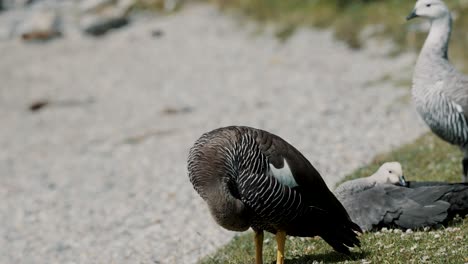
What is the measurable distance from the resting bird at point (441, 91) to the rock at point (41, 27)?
29.0m

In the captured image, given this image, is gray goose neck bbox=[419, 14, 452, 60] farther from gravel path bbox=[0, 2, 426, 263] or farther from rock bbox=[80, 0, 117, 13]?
rock bbox=[80, 0, 117, 13]

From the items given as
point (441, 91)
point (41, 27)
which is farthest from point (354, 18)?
point (441, 91)

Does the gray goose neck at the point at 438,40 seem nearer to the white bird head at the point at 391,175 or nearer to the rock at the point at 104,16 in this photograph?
the white bird head at the point at 391,175

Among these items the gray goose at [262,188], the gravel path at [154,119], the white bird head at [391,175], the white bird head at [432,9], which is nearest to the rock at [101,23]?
the gravel path at [154,119]

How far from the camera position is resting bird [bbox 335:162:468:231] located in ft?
30.7

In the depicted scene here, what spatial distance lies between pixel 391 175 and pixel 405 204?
2.11ft

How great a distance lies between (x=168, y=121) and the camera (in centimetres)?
2378

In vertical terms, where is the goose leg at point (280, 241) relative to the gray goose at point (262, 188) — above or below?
below

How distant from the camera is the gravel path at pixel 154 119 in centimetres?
1400

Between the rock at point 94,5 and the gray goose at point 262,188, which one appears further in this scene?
the rock at point 94,5

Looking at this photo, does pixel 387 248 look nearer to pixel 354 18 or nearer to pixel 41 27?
pixel 354 18

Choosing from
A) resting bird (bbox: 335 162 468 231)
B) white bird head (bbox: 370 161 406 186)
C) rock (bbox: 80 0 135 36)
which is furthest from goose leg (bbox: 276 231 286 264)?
rock (bbox: 80 0 135 36)

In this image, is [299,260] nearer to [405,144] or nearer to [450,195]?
[450,195]

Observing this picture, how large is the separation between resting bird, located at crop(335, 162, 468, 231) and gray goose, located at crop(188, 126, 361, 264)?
1318 millimetres
